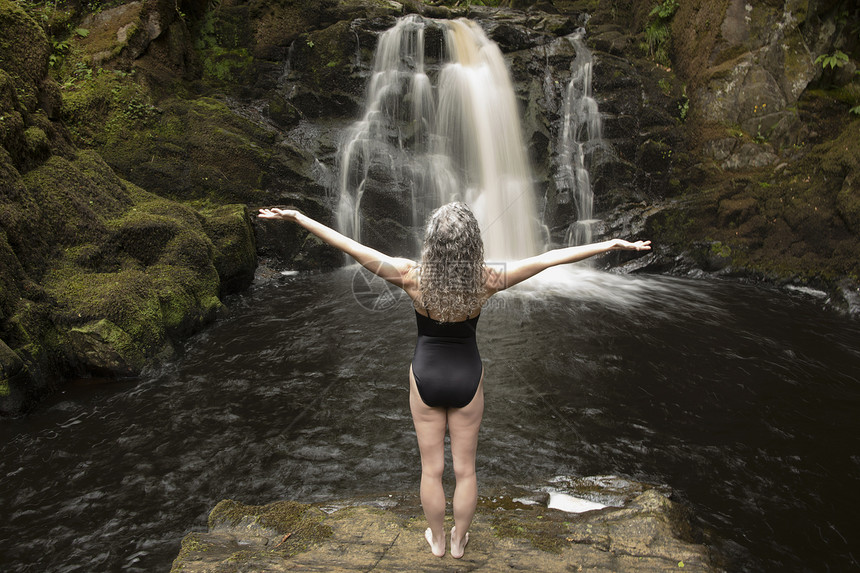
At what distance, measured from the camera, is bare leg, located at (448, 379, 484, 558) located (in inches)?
112

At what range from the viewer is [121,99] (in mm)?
10789

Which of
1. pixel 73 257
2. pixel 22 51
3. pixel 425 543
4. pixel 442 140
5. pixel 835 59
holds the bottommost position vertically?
pixel 425 543

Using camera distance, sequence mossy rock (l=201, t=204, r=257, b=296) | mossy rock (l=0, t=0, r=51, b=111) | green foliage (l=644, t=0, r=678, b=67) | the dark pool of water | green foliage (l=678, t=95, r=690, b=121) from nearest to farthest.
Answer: the dark pool of water
mossy rock (l=0, t=0, r=51, b=111)
mossy rock (l=201, t=204, r=257, b=296)
green foliage (l=678, t=95, r=690, b=121)
green foliage (l=644, t=0, r=678, b=67)

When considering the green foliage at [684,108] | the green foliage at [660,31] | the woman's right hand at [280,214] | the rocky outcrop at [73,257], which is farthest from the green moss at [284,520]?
the green foliage at [660,31]

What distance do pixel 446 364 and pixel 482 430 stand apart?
8.99ft

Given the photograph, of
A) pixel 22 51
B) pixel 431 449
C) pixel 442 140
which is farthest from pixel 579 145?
pixel 431 449

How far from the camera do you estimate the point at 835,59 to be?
36.7 feet

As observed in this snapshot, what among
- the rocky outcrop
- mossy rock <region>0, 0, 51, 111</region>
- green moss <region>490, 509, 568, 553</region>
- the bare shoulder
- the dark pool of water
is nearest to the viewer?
the bare shoulder

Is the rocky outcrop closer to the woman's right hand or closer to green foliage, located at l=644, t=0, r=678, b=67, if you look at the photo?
the woman's right hand

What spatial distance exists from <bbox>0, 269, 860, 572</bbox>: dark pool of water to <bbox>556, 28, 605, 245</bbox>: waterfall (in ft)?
15.1

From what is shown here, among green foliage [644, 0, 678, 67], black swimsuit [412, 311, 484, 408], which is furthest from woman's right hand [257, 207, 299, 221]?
green foliage [644, 0, 678, 67]

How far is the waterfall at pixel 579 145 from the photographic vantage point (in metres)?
12.7

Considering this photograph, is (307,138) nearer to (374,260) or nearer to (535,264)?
(374,260)

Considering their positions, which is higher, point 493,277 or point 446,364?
point 493,277
